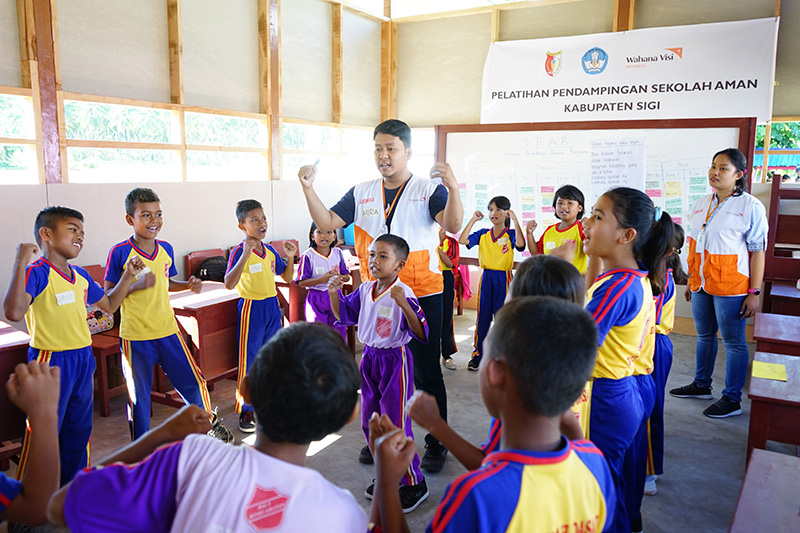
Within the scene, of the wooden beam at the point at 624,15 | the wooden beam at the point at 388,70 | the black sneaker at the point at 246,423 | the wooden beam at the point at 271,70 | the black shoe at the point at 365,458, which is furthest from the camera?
the wooden beam at the point at 388,70

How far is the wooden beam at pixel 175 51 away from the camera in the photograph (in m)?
5.62

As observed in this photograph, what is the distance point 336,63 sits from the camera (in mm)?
7734

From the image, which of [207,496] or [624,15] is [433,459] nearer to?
[207,496]

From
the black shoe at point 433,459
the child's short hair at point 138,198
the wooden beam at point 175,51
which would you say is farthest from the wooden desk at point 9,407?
the wooden beam at point 175,51

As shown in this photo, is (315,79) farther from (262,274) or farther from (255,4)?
(262,274)

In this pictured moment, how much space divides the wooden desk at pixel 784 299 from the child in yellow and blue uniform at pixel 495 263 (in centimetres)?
189

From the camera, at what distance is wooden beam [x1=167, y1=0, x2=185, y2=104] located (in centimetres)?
562

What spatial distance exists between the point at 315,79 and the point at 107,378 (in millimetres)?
4858

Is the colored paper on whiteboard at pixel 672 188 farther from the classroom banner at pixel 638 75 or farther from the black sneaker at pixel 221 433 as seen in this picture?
the black sneaker at pixel 221 433

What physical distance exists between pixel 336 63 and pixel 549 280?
693 centimetres

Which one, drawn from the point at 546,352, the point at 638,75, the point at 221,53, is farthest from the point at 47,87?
the point at 638,75

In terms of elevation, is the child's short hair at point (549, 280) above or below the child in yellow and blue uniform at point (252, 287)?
above

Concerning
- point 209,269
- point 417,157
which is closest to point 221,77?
point 209,269

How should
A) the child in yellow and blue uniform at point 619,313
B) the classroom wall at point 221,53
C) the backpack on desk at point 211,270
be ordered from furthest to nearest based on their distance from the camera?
1. the classroom wall at point 221,53
2. the backpack on desk at point 211,270
3. the child in yellow and blue uniform at point 619,313
